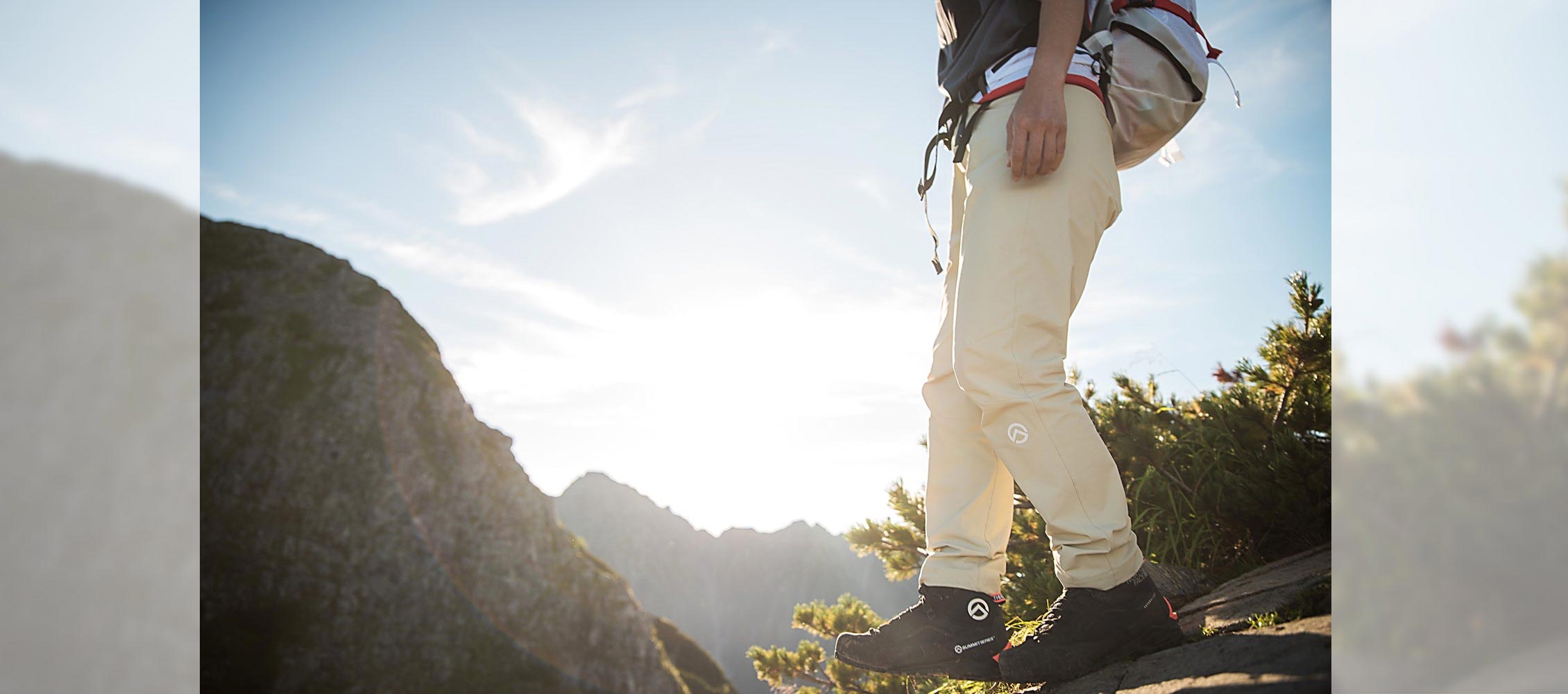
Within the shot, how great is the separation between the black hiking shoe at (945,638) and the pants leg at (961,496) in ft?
0.12

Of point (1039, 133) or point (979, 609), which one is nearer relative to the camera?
point (1039, 133)

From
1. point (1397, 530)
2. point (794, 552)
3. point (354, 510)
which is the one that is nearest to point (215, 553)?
point (354, 510)

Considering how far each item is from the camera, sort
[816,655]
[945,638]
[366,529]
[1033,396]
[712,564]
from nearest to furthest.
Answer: [1033,396], [945,638], [366,529], [816,655], [712,564]

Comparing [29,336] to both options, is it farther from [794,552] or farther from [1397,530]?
[794,552]

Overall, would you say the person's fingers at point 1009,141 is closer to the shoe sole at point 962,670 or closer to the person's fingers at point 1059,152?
the person's fingers at point 1059,152

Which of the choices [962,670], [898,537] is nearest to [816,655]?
[898,537]

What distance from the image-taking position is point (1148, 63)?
156 centimetres

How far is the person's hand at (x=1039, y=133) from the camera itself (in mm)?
1439

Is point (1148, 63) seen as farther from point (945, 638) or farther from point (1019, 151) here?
point (945, 638)

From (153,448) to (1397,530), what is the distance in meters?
3.03

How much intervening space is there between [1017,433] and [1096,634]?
1.60 feet

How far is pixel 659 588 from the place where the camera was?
132ft

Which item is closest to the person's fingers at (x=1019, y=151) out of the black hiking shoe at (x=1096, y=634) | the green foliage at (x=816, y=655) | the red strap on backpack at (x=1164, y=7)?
the red strap on backpack at (x=1164, y=7)

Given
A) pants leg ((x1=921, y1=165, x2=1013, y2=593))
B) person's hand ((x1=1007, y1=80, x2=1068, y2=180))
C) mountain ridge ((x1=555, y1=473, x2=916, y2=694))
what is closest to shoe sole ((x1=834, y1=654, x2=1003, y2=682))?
pants leg ((x1=921, y1=165, x2=1013, y2=593))
